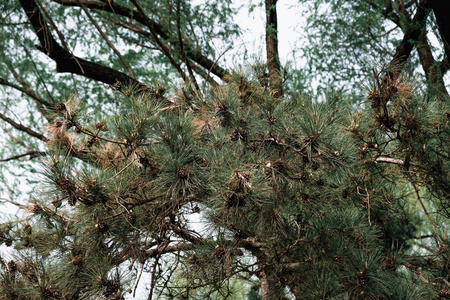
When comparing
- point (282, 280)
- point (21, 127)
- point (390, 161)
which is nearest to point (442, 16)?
point (390, 161)

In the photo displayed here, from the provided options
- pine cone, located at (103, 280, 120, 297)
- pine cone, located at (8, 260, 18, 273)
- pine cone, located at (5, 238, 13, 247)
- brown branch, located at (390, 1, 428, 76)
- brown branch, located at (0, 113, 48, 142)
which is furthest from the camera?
brown branch, located at (0, 113, 48, 142)

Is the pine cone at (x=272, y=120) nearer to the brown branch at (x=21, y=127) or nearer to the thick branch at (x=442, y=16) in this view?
the thick branch at (x=442, y=16)

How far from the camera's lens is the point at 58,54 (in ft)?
9.29

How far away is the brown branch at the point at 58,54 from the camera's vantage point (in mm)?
2738

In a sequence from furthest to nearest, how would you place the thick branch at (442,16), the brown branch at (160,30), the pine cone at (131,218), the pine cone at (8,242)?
the brown branch at (160,30), the thick branch at (442,16), the pine cone at (8,242), the pine cone at (131,218)

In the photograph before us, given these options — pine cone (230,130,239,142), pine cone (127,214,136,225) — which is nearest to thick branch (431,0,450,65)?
pine cone (230,130,239,142)

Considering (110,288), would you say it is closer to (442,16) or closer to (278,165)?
(278,165)

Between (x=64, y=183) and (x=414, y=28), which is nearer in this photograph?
(x=64, y=183)

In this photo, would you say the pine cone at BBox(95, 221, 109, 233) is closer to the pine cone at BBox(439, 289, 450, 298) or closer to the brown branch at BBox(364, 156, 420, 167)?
the brown branch at BBox(364, 156, 420, 167)

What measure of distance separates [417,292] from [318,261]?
1.17 feet

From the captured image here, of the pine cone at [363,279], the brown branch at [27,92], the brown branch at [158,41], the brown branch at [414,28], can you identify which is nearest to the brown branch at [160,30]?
the brown branch at [158,41]

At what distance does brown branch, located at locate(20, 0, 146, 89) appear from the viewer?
274 cm

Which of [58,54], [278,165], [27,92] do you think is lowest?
[278,165]

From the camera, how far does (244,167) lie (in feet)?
5.16
